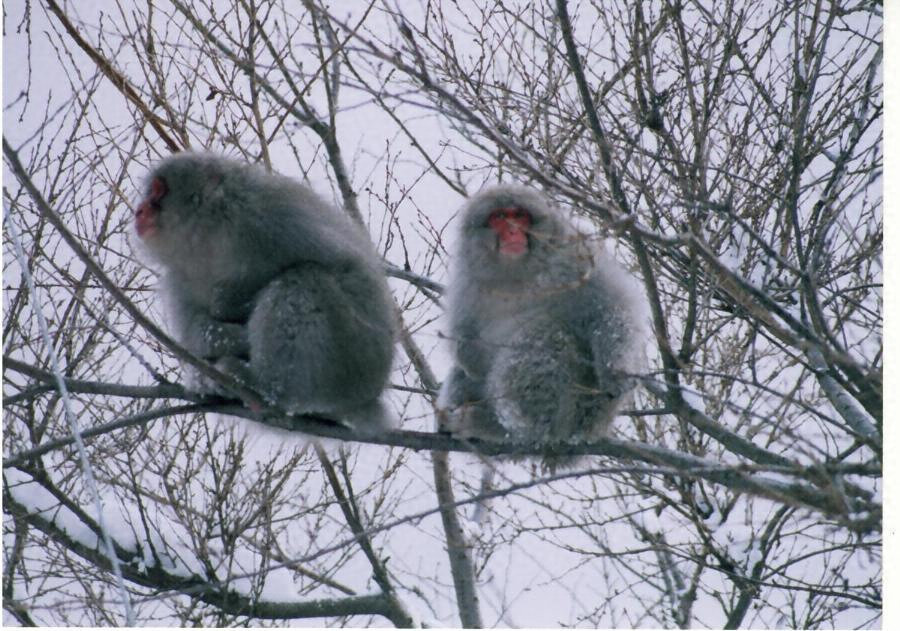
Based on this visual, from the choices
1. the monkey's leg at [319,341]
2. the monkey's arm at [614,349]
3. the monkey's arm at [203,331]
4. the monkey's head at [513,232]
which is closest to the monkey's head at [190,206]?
the monkey's arm at [203,331]

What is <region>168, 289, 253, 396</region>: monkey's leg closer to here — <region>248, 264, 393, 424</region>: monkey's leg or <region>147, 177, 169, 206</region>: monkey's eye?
<region>248, 264, 393, 424</region>: monkey's leg

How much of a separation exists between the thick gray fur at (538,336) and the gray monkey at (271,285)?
326mm

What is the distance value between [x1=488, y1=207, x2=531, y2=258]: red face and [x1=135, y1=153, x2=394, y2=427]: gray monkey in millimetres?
428

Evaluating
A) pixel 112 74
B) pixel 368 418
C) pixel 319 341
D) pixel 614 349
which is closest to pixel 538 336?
pixel 614 349

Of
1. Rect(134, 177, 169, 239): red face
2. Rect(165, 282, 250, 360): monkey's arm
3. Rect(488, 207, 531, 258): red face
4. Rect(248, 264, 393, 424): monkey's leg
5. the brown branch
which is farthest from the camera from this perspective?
the brown branch

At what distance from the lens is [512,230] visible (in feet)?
12.4

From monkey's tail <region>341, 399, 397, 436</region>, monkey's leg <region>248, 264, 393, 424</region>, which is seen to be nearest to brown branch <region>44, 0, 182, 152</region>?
monkey's leg <region>248, 264, 393, 424</region>

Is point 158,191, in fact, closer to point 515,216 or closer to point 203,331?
point 203,331

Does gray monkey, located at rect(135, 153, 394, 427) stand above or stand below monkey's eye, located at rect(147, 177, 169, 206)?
below

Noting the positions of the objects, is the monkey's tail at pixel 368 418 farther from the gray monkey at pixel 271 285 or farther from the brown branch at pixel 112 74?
the brown branch at pixel 112 74

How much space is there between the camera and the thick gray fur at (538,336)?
3613mm

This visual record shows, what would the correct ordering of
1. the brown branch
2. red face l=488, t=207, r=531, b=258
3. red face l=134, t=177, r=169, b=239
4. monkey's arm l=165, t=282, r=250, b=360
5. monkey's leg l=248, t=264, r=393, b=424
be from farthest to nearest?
the brown branch < red face l=488, t=207, r=531, b=258 < red face l=134, t=177, r=169, b=239 < monkey's arm l=165, t=282, r=250, b=360 < monkey's leg l=248, t=264, r=393, b=424

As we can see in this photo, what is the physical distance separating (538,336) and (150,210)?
1.34 metres

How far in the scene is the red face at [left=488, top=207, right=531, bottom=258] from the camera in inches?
148
